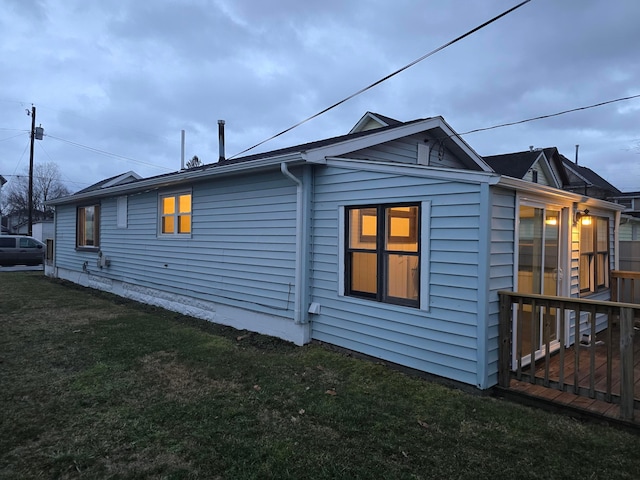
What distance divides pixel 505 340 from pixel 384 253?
1664mm

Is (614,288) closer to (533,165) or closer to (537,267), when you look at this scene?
(537,267)

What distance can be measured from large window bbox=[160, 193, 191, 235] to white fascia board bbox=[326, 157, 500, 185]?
13.1ft

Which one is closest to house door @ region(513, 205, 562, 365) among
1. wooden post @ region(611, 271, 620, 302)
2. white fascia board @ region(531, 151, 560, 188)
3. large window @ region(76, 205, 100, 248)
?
wooden post @ region(611, 271, 620, 302)

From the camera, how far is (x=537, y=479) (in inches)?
99.0

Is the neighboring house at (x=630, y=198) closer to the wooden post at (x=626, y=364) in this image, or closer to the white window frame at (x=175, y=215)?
the wooden post at (x=626, y=364)

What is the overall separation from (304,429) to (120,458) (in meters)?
1.36

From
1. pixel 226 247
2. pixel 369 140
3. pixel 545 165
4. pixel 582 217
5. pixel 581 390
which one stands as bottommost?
pixel 581 390

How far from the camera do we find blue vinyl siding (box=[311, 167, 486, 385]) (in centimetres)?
403

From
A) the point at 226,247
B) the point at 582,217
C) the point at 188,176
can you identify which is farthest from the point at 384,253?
the point at 188,176

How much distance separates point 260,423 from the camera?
129 inches

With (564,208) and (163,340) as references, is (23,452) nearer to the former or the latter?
(163,340)

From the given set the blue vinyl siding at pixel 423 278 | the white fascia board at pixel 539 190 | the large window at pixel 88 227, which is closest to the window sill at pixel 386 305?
the blue vinyl siding at pixel 423 278

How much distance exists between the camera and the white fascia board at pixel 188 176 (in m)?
5.70

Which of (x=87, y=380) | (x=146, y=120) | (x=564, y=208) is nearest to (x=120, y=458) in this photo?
(x=87, y=380)
